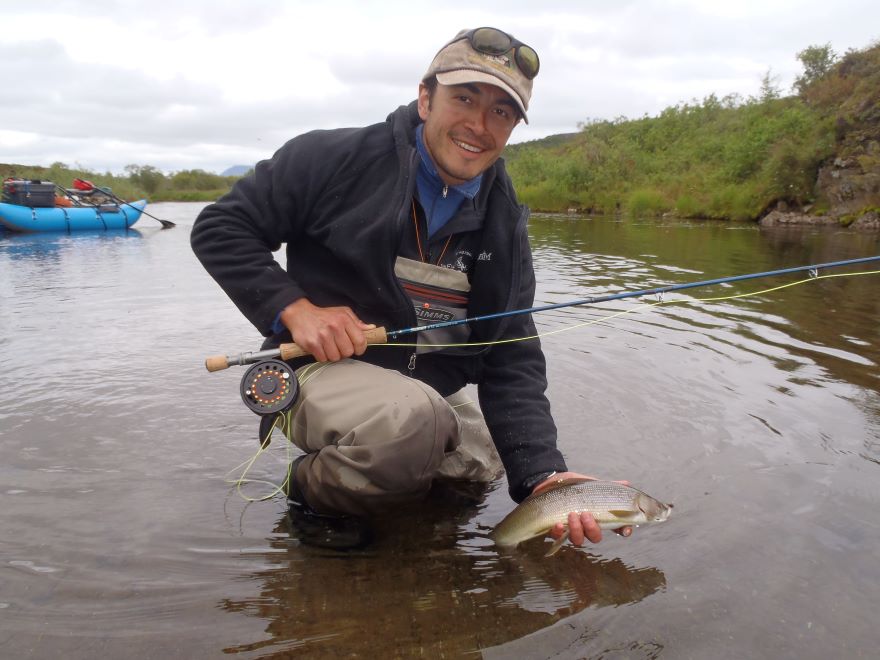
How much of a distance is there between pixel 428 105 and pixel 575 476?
175cm

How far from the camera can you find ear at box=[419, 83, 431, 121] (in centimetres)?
286

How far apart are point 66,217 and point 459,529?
20.3 m

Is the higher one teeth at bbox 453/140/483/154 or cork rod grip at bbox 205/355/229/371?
teeth at bbox 453/140/483/154

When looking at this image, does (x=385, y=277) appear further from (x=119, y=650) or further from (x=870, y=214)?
(x=870, y=214)

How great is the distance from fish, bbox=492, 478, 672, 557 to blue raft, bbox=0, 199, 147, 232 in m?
19.7

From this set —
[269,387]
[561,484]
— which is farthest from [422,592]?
[269,387]

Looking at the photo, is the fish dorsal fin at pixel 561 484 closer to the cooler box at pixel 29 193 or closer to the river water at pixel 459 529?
the river water at pixel 459 529

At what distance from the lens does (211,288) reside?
8.90 m

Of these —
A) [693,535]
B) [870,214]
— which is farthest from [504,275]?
[870,214]

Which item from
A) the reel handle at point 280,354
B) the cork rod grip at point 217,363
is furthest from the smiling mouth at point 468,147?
the cork rod grip at point 217,363

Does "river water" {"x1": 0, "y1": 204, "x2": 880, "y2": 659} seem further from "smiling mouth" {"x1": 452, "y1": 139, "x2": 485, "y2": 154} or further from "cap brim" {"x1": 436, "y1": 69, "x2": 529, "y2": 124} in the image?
"cap brim" {"x1": 436, "y1": 69, "x2": 529, "y2": 124}

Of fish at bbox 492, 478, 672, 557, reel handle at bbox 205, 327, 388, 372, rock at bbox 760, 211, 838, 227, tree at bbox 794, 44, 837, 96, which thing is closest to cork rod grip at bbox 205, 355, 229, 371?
reel handle at bbox 205, 327, 388, 372

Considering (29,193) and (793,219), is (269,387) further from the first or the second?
(793,219)

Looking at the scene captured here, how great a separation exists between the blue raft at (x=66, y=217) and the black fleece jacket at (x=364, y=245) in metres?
18.6
